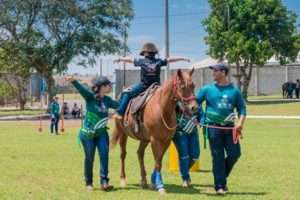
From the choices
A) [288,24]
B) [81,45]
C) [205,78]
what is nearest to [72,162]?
[81,45]

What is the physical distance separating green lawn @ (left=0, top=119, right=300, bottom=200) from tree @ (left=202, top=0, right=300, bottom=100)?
31086 millimetres

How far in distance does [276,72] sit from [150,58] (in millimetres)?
59683

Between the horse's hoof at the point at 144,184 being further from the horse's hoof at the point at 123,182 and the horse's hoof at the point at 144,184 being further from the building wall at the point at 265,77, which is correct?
the building wall at the point at 265,77

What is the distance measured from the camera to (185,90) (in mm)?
Answer: 8930

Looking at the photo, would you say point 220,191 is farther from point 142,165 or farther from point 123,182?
point 123,182

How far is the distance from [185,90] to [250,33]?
43660 mm

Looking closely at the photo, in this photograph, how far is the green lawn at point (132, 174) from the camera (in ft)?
30.5

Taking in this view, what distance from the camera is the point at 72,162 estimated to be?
1424 centimetres

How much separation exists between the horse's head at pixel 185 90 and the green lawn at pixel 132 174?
61.0 inches

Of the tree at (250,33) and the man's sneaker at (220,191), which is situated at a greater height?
the tree at (250,33)

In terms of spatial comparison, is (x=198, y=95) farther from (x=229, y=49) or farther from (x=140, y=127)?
(x=229, y=49)

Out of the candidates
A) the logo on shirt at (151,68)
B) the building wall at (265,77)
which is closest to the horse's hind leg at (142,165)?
the logo on shirt at (151,68)

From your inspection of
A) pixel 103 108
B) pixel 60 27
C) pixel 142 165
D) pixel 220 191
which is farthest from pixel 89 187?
pixel 60 27

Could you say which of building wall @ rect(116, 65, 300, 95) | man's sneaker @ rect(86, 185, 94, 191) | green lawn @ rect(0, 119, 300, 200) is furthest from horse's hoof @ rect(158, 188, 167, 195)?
building wall @ rect(116, 65, 300, 95)
